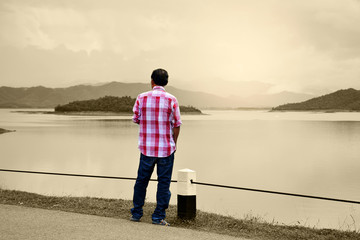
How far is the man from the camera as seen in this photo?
6281mm

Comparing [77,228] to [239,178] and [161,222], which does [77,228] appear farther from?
[239,178]

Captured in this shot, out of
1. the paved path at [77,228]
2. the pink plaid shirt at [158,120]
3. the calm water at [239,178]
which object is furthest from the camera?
the calm water at [239,178]

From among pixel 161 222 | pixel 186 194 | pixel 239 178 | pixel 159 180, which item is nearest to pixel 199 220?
pixel 186 194

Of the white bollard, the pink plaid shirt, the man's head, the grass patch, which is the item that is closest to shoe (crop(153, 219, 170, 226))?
the grass patch

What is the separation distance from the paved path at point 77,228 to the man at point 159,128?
1.87 ft

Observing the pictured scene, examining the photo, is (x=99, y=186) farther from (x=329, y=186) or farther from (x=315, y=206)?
(x=329, y=186)

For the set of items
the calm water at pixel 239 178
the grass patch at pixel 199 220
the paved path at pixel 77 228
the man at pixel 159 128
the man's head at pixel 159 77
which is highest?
the man's head at pixel 159 77

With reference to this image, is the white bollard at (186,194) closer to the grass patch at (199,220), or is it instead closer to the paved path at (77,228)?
the grass patch at (199,220)

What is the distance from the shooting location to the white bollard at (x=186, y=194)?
654cm

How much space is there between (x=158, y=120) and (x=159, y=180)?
2.85 ft

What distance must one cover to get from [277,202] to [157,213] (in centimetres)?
1762

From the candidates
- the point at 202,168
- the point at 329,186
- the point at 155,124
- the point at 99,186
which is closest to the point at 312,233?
the point at 155,124

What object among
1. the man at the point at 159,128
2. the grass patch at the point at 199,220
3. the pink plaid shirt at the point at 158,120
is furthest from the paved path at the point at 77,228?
the pink plaid shirt at the point at 158,120

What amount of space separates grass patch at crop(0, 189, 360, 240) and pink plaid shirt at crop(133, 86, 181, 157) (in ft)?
4.01
